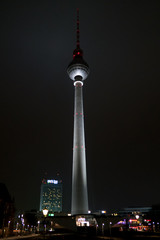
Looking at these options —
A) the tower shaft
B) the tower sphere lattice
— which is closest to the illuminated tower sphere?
the tower shaft

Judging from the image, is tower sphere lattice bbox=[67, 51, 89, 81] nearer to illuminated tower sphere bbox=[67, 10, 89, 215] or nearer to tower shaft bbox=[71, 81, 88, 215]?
illuminated tower sphere bbox=[67, 10, 89, 215]

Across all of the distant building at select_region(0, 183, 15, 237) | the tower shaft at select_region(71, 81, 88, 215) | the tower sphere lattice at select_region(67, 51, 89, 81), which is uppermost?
the tower sphere lattice at select_region(67, 51, 89, 81)

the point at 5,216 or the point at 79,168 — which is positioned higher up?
the point at 79,168

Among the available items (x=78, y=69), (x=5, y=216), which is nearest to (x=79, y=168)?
(x=5, y=216)

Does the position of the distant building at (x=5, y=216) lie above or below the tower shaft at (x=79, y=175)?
below

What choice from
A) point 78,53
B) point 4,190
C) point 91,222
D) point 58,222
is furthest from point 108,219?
point 78,53

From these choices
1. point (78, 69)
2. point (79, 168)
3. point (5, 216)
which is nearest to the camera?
point (5, 216)

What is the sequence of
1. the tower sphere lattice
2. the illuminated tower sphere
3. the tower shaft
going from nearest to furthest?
the tower shaft
the illuminated tower sphere
the tower sphere lattice

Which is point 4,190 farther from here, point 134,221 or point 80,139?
point 134,221

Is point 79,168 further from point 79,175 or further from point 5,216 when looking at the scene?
point 5,216

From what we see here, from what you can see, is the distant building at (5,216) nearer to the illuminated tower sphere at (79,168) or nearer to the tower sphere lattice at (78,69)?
the illuminated tower sphere at (79,168)

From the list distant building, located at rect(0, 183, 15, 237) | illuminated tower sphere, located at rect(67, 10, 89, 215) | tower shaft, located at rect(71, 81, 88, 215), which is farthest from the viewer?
illuminated tower sphere, located at rect(67, 10, 89, 215)

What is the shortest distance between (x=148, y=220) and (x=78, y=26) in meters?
127

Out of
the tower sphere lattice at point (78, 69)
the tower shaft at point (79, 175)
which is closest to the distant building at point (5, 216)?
the tower shaft at point (79, 175)
